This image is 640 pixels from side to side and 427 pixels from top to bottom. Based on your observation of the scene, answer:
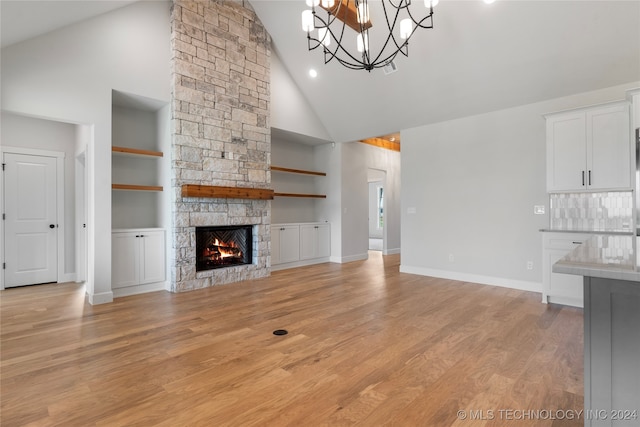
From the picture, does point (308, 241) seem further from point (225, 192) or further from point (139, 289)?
point (139, 289)

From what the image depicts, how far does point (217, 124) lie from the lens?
16.4 feet

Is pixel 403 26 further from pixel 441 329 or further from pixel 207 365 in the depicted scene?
pixel 207 365

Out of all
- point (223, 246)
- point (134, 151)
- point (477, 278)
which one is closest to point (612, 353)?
point (477, 278)

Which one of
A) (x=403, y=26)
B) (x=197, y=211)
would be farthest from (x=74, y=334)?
(x=403, y=26)

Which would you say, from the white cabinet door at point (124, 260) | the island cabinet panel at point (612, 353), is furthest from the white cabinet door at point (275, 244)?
the island cabinet panel at point (612, 353)

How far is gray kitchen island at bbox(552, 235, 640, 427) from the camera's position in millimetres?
1321

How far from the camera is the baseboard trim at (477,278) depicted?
15.1 feet

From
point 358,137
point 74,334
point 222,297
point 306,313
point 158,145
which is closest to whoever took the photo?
point 74,334

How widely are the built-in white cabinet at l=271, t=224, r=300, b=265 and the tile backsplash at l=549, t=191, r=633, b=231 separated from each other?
4.27m

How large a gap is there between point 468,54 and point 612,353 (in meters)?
4.05

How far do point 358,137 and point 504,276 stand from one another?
3.72 metres

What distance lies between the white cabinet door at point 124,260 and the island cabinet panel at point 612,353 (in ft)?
15.8

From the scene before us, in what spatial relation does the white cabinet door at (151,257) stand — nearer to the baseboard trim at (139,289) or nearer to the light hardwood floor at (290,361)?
the baseboard trim at (139,289)

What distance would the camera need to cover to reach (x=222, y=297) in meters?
4.32
